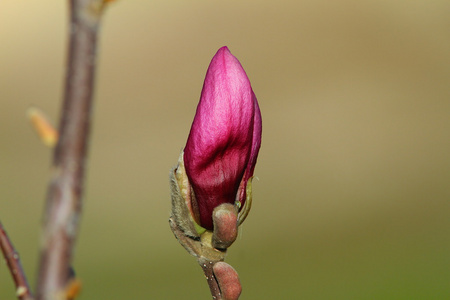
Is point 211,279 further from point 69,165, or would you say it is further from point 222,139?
point 69,165

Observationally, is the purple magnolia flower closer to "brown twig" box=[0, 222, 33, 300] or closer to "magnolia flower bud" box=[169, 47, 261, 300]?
"magnolia flower bud" box=[169, 47, 261, 300]

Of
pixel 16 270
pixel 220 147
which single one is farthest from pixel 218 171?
pixel 16 270

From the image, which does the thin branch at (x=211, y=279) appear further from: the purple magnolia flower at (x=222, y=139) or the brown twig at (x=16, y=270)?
the brown twig at (x=16, y=270)

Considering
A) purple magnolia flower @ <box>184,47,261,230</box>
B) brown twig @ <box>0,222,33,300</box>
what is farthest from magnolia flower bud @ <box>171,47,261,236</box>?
brown twig @ <box>0,222,33,300</box>

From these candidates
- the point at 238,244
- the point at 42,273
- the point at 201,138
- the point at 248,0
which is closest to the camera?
the point at 42,273

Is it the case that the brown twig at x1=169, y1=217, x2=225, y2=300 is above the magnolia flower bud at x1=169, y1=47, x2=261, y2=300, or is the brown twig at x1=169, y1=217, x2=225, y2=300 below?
below

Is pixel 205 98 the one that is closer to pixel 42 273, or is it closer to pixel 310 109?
pixel 42 273

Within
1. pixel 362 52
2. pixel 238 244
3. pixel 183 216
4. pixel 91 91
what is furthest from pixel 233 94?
pixel 362 52
